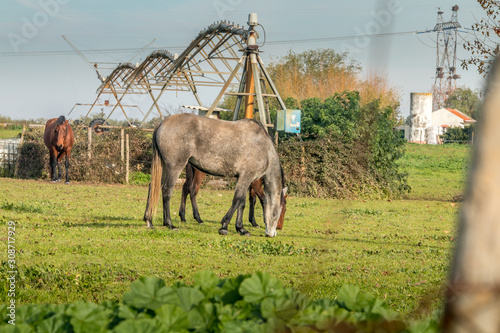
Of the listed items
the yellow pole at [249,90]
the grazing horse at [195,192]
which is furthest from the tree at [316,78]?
the grazing horse at [195,192]

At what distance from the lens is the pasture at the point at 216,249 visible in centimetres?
574

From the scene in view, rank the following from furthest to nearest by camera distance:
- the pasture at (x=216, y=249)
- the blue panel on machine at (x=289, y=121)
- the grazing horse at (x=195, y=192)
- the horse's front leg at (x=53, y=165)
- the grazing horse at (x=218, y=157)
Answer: the horse's front leg at (x=53, y=165)
the blue panel on machine at (x=289, y=121)
the grazing horse at (x=195, y=192)
the grazing horse at (x=218, y=157)
the pasture at (x=216, y=249)

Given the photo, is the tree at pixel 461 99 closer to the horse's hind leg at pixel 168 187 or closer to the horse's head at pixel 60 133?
the horse's head at pixel 60 133

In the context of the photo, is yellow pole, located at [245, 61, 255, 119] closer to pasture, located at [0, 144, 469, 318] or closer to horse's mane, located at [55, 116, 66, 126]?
horse's mane, located at [55, 116, 66, 126]

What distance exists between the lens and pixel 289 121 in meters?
20.0

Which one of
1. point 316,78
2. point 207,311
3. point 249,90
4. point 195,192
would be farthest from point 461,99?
point 207,311

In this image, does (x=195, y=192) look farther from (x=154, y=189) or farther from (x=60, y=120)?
(x=60, y=120)

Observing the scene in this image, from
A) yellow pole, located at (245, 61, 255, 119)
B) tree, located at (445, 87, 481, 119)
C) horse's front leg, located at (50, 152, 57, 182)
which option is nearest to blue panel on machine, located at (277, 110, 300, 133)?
yellow pole, located at (245, 61, 255, 119)

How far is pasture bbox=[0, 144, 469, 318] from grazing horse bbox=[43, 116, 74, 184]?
4271 mm

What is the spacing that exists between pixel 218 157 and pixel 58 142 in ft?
37.7

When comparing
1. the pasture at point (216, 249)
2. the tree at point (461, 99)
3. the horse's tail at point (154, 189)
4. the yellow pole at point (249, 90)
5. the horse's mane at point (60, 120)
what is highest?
the tree at point (461, 99)

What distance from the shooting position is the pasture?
5740 mm

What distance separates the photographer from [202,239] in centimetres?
927

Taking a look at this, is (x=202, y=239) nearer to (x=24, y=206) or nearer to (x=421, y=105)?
(x=24, y=206)
